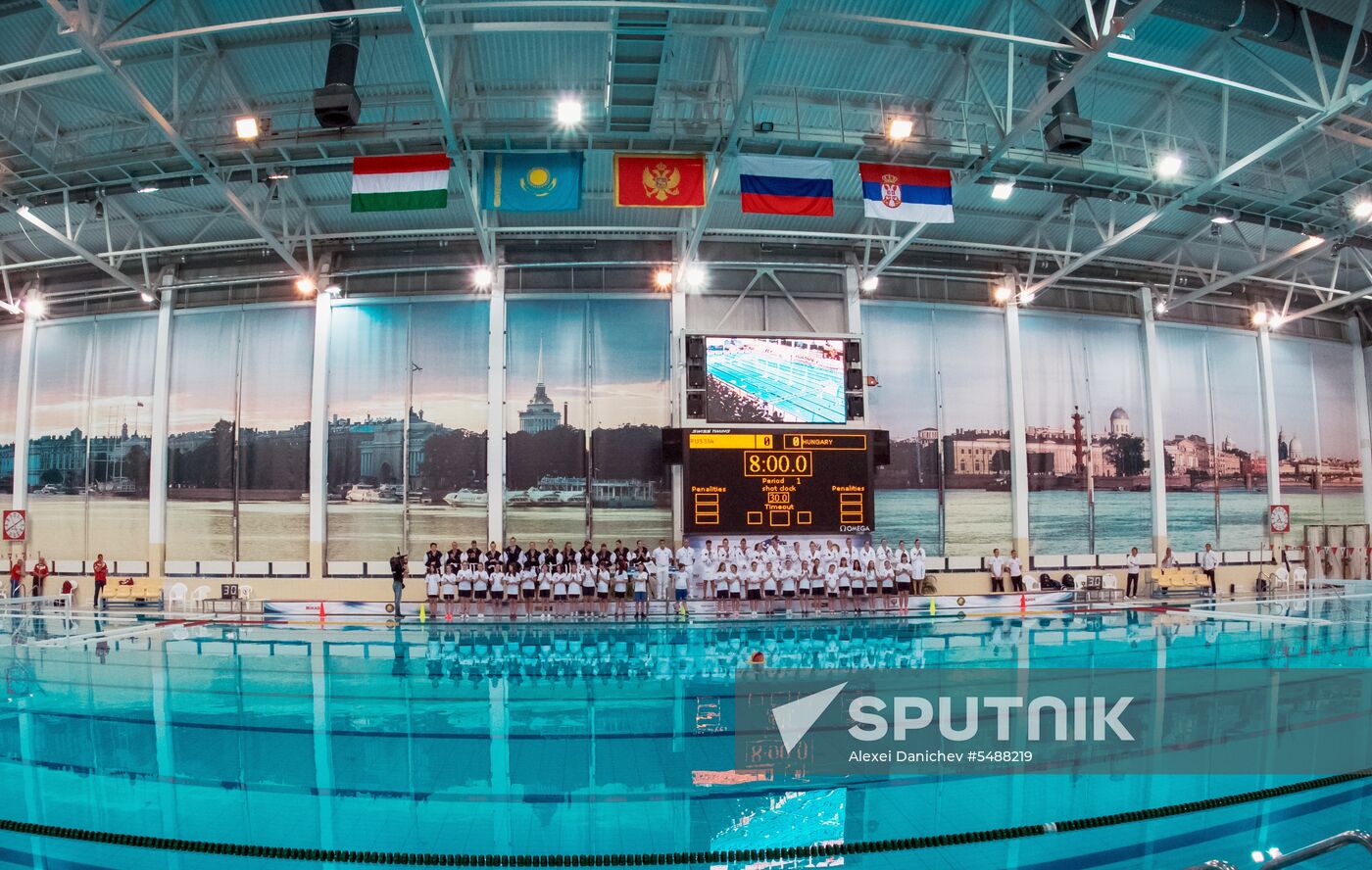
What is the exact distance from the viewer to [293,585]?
20.0 m

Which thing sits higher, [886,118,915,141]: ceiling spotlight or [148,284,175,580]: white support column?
[886,118,915,141]: ceiling spotlight

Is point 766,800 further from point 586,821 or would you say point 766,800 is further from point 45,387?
Result: point 45,387

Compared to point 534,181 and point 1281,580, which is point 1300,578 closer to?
point 1281,580

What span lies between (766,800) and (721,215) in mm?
15803

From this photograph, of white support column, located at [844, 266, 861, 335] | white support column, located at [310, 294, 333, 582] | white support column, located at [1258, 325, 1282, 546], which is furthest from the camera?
white support column, located at [1258, 325, 1282, 546]

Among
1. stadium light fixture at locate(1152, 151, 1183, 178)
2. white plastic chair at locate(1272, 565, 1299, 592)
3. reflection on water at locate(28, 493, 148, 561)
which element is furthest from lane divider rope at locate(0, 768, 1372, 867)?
white plastic chair at locate(1272, 565, 1299, 592)

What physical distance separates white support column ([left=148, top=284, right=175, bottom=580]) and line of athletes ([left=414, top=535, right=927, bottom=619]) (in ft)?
25.6

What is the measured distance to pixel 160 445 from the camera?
20.8m

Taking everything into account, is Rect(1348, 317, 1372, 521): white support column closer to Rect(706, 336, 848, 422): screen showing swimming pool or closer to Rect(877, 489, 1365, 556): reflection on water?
Rect(877, 489, 1365, 556): reflection on water

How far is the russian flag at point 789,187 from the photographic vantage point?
47.3 ft

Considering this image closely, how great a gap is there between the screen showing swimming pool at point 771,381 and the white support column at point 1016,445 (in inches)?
236

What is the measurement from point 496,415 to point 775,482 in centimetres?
722

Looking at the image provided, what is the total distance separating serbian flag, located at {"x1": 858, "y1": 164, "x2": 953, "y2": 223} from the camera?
14.6 m

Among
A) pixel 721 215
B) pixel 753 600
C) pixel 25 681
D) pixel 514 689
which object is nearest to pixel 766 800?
pixel 514 689
